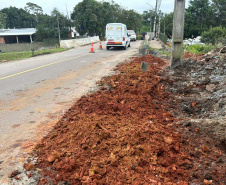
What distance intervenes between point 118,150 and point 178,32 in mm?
7018

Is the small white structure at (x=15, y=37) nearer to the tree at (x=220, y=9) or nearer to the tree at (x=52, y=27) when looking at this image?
the tree at (x=52, y=27)

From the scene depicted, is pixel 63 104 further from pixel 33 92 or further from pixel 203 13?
pixel 203 13

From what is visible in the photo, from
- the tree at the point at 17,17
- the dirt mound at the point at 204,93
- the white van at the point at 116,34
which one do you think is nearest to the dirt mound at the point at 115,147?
the dirt mound at the point at 204,93

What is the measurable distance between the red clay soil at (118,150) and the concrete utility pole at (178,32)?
4.94m

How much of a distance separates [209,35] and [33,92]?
1444 inches

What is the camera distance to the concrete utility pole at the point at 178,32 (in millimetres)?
8203

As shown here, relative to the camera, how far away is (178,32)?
8.49 meters

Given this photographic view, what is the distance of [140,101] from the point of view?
4812mm

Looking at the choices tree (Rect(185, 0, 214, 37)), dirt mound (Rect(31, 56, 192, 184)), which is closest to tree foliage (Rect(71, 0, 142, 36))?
tree (Rect(185, 0, 214, 37))

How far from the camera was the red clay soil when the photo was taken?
254 cm

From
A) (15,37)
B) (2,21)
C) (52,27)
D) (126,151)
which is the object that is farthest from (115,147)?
(2,21)

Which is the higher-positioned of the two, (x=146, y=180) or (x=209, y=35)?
(x=209, y=35)

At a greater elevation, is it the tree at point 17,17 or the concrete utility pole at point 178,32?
the tree at point 17,17

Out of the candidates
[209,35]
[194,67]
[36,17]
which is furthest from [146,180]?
[36,17]
